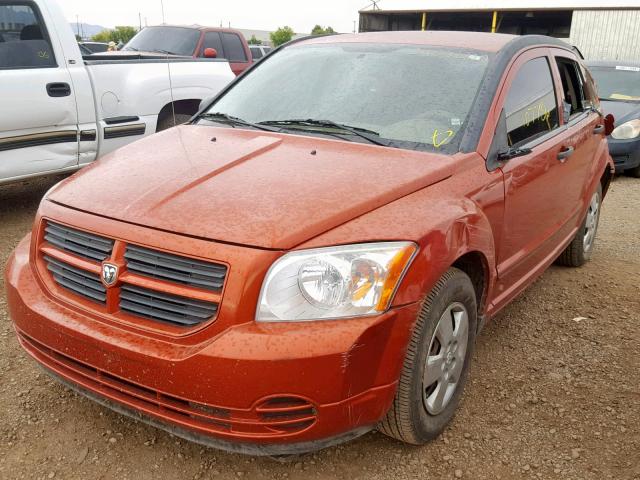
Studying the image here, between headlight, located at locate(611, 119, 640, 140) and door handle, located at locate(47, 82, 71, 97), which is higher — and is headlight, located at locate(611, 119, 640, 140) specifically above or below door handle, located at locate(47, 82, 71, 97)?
below

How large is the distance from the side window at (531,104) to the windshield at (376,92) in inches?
9.4

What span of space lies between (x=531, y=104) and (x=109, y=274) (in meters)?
2.41

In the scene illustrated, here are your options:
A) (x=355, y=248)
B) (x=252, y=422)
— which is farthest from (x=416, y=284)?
(x=252, y=422)

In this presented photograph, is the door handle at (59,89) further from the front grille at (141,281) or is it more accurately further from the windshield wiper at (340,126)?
the front grille at (141,281)

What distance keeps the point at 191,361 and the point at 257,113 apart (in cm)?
174

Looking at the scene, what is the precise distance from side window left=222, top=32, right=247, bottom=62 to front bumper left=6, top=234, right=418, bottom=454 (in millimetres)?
10534

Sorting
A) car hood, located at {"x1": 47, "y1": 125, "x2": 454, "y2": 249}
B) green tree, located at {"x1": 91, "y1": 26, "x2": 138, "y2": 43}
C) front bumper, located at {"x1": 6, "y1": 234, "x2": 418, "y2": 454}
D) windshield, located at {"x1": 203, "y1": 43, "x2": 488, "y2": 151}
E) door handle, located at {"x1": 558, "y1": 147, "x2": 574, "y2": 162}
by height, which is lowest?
green tree, located at {"x1": 91, "y1": 26, "x2": 138, "y2": 43}

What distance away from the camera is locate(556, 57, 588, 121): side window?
13.1 ft

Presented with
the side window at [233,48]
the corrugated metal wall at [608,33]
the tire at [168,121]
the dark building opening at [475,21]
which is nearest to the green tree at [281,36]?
the dark building opening at [475,21]

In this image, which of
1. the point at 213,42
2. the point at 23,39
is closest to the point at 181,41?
the point at 213,42

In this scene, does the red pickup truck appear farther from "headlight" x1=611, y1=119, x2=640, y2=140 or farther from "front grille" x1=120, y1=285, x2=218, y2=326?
"front grille" x1=120, y1=285, x2=218, y2=326

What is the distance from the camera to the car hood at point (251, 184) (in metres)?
2.22

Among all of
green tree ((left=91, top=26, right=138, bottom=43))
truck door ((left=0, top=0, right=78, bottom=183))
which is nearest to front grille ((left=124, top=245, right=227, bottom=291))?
truck door ((left=0, top=0, right=78, bottom=183))

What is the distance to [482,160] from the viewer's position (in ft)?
9.34
